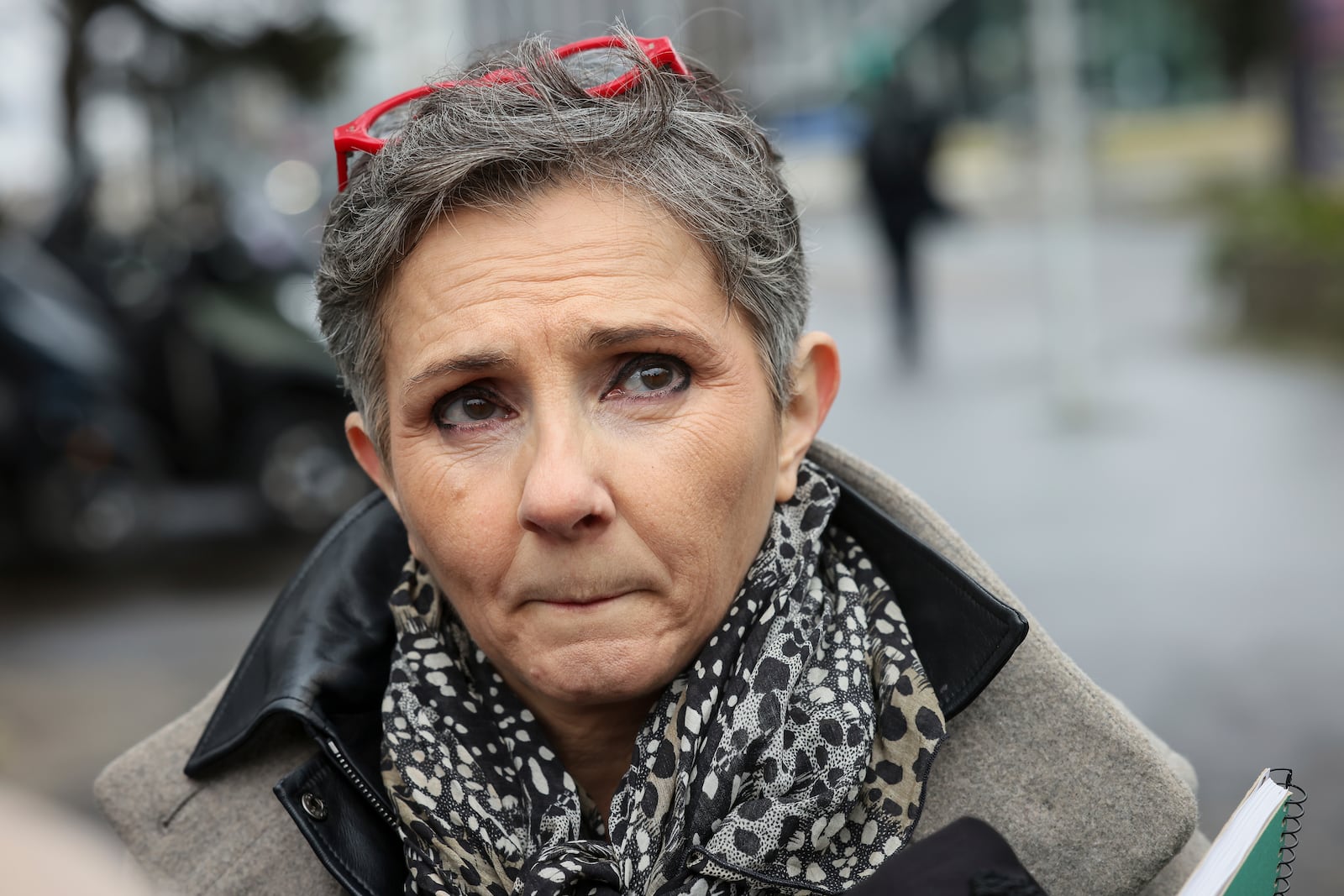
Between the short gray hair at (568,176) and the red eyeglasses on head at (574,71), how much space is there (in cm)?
2

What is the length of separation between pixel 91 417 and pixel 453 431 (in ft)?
21.0

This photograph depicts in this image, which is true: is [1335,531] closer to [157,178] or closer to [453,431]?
[453,431]

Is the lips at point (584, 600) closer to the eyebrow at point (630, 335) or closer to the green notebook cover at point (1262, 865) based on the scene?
the eyebrow at point (630, 335)

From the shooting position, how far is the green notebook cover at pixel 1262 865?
4.63 ft

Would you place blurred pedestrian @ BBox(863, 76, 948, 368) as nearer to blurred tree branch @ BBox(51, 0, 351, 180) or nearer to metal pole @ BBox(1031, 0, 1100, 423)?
metal pole @ BBox(1031, 0, 1100, 423)

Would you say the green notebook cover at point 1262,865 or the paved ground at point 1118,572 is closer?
the green notebook cover at point 1262,865

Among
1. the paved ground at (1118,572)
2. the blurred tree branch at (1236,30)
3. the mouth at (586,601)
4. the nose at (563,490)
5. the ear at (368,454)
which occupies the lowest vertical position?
the blurred tree branch at (1236,30)

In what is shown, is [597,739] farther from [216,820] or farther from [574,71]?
[574,71]

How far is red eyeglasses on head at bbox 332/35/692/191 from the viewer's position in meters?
1.87

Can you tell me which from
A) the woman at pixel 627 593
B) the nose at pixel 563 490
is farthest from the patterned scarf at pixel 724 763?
the nose at pixel 563 490

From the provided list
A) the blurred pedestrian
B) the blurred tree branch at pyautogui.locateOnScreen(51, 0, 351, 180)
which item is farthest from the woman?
the blurred tree branch at pyautogui.locateOnScreen(51, 0, 351, 180)

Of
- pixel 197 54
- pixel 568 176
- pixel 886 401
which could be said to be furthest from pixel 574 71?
pixel 197 54

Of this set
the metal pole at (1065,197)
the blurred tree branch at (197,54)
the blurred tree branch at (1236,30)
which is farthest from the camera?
the blurred tree branch at (1236,30)

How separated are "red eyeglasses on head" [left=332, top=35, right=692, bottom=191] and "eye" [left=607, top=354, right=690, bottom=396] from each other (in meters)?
0.36
